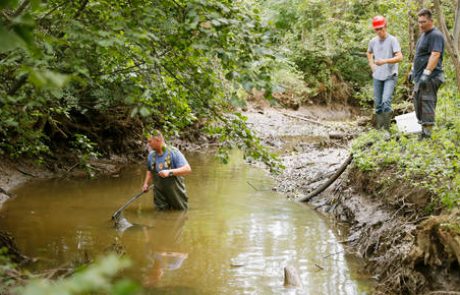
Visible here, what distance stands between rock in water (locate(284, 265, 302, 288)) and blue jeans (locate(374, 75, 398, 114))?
3.87m

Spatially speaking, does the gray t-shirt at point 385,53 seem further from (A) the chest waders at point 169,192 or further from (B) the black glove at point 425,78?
(A) the chest waders at point 169,192

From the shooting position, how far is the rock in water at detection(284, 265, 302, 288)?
623 cm

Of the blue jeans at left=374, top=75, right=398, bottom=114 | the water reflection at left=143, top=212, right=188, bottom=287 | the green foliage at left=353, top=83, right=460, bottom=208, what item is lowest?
the water reflection at left=143, top=212, right=188, bottom=287

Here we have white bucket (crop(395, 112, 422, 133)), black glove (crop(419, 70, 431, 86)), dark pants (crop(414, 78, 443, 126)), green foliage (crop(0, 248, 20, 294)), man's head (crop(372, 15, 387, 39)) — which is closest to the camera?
green foliage (crop(0, 248, 20, 294))

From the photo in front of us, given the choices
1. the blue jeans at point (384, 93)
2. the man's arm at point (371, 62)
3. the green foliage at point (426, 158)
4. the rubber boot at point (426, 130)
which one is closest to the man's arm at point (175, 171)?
the green foliage at point (426, 158)

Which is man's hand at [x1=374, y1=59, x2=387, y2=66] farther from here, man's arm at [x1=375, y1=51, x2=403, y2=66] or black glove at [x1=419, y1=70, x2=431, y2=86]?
black glove at [x1=419, y1=70, x2=431, y2=86]

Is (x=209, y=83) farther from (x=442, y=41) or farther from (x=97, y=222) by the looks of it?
(x=97, y=222)

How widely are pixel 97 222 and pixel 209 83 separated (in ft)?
17.1

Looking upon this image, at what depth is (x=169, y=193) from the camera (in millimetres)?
9742

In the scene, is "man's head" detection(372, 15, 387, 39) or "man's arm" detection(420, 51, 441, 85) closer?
"man's arm" detection(420, 51, 441, 85)

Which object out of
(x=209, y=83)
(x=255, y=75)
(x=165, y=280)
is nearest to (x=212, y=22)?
(x=255, y=75)

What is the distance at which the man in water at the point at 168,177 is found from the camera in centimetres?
945

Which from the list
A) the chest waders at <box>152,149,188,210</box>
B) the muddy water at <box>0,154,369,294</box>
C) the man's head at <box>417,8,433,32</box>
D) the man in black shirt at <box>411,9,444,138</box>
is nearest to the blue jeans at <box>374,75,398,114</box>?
the man in black shirt at <box>411,9,444,138</box>

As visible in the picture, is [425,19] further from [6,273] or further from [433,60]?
[6,273]
